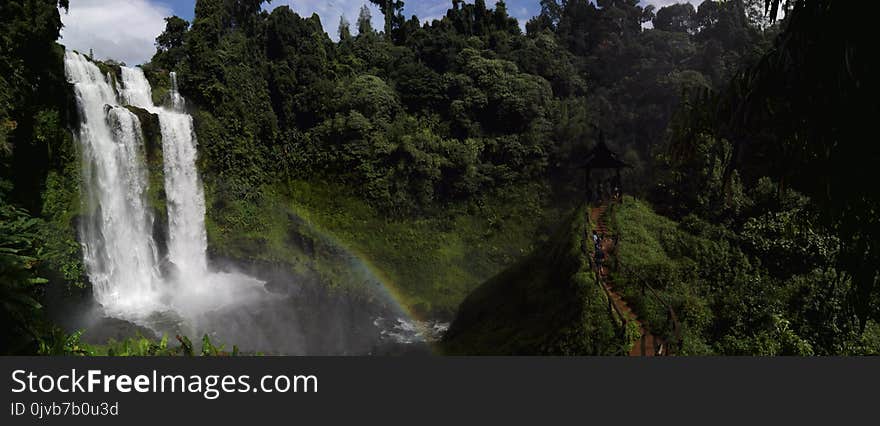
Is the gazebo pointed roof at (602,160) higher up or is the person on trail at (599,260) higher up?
the gazebo pointed roof at (602,160)

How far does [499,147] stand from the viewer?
38344 mm

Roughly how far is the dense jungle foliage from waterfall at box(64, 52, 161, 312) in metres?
0.81

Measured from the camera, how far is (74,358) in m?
5.64

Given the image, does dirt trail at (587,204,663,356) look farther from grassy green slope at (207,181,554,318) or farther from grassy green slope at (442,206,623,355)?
grassy green slope at (207,181,554,318)

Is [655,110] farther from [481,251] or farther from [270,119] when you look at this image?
[270,119]

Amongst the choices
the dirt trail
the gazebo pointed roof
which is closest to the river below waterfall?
the dirt trail

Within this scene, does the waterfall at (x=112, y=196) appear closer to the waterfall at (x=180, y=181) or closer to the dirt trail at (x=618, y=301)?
the waterfall at (x=180, y=181)

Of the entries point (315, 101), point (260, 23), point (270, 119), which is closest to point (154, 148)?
point (270, 119)

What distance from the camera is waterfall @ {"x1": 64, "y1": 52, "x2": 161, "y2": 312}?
25.2 meters

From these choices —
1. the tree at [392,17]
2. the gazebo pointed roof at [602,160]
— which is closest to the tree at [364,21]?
the tree at [392,17]

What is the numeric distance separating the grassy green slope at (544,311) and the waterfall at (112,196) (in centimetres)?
1658

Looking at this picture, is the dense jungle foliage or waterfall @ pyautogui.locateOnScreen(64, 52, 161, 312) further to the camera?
waterfall @ pyautogui.locateOnScreen(64, 52, 161, 312)

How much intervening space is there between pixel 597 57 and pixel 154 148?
116ft

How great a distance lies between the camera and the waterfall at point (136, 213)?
2544 centimetres
